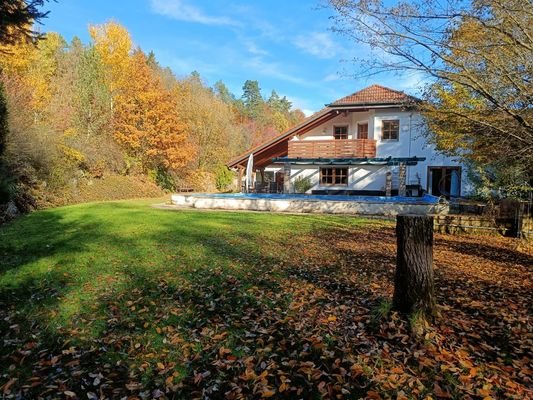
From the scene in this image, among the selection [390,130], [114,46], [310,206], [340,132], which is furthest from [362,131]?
[114,46]

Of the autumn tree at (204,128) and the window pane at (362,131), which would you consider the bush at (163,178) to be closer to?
the autumn tree at (204,128)

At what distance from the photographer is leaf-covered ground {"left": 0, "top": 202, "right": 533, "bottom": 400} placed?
3178 millimetres

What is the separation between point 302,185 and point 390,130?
23.2 feet

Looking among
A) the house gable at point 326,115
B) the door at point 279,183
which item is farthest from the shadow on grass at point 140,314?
the door at point 279,183

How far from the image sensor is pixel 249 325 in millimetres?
4316

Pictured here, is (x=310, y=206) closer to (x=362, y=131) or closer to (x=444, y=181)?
(x=362, y=131)

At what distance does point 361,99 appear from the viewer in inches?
960

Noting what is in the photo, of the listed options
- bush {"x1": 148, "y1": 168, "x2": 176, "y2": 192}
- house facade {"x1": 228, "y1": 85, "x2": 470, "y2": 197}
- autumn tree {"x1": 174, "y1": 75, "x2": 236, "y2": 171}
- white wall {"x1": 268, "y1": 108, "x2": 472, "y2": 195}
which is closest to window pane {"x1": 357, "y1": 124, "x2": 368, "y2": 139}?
house facade {"x1": 228, "y1": 85, "x2": 470, "y2": 197}

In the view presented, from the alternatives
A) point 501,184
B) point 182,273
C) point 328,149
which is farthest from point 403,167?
point 182,273

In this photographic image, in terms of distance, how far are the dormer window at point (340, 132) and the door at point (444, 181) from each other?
631 centimetres

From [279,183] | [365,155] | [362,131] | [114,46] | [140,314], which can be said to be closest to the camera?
[140,314]

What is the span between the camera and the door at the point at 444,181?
23.1 m

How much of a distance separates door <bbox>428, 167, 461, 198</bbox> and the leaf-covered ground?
54.5 ft

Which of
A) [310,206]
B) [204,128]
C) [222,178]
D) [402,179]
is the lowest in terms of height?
[310,206]
